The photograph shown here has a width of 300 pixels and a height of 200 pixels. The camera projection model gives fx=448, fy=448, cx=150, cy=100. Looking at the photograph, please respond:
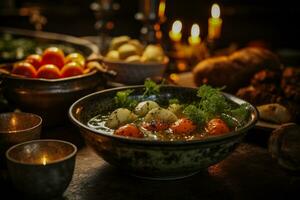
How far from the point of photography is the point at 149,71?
11.7 feet

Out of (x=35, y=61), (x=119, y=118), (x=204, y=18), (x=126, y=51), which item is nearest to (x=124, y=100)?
(x=119, y=118)

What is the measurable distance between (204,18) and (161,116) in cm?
740

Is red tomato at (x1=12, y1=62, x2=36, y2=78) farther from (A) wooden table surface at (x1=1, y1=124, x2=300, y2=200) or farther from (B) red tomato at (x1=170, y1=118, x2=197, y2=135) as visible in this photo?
(B) red tomato at (x1=170, y1=118, x2=197, y2=135)

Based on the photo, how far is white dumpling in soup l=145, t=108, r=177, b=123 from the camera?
2367 mm

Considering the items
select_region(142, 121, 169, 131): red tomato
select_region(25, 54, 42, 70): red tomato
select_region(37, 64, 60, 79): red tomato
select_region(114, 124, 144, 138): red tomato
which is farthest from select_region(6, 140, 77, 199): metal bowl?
select_region(25, 54, 42, 70): red tomato

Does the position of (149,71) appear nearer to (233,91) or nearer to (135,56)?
(135,56)

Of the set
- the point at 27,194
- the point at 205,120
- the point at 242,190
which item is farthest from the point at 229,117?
the point at 27,194

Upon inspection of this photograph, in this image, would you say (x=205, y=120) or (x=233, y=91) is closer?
(x=205, y=120)

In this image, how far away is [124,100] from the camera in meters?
2.67

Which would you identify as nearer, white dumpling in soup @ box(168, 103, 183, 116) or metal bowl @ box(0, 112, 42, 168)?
metal bowl @ box(0, 112, 42, 168)

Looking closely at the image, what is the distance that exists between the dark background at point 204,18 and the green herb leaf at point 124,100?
20.4 ft

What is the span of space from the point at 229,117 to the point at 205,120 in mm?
172

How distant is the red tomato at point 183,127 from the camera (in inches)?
89.3

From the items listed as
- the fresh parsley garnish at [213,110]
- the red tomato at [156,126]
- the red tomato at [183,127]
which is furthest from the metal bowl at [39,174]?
the fresh parsley garnish at [213,110]
